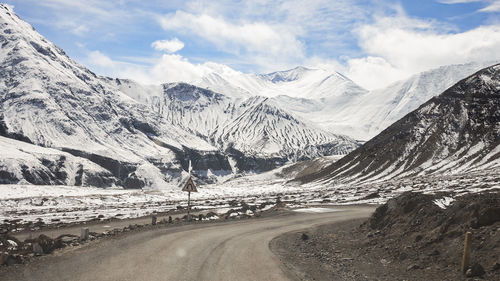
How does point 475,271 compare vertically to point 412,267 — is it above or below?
above

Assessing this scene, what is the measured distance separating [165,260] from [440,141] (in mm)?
128628

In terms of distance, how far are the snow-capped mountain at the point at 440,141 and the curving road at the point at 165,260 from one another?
307 ft

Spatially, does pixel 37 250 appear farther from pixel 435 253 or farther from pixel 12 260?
pixel 435 253

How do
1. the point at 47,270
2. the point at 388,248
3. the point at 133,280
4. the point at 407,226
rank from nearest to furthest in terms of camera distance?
1. the point at 133,280
2. the point at 47,270
3. the point at 388,248
4. the point at 407,226

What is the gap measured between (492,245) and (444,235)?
100 inches

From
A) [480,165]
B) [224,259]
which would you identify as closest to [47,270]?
[224,259]

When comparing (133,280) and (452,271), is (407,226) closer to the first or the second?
(452,271)

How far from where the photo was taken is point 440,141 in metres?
127

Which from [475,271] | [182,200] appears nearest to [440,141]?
[182,200]

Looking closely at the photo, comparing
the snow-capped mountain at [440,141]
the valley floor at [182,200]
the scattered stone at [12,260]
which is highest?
the snow-capped mountain at [440,141]

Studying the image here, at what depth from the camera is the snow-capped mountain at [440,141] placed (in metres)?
113

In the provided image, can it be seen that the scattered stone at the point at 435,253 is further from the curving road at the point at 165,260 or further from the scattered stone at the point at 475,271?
the curving road at the point at 165,260

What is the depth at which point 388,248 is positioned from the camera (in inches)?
684

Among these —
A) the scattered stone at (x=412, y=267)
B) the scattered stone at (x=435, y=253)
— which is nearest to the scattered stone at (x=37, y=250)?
the scattered stone at (x=412, y=267)
